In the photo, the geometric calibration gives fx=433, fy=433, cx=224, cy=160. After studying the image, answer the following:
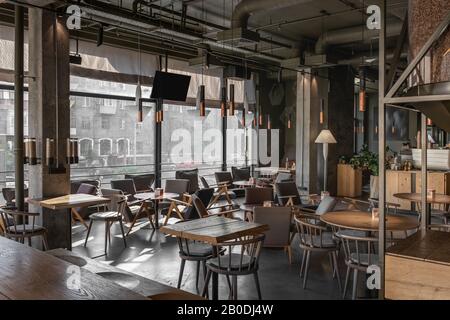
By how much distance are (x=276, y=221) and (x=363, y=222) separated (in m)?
1.39

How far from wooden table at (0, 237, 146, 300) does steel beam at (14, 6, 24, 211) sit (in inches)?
180

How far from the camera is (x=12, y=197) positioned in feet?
24.9

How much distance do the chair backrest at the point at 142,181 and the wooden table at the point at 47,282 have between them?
7.26m

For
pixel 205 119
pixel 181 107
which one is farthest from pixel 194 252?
pixel 205 119

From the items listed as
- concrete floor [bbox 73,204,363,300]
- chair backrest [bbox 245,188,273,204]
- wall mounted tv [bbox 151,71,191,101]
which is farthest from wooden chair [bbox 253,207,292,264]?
wall mounted tv [bbox 151,71,191,101]

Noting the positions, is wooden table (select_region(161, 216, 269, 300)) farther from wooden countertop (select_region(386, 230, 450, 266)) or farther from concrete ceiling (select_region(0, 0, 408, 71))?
concrete ceiling (select_region(0, 0, 408, 71))

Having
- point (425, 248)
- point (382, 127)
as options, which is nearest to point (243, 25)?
point (382, 127)

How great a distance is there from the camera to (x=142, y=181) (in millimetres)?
9539

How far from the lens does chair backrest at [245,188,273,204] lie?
777 cm

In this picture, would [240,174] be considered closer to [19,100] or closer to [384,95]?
[19,100]

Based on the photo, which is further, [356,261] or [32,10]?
[32,10]

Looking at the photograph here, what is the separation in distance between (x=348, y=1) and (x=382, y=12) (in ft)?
19.6

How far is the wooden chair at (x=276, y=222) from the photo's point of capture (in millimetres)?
5598
